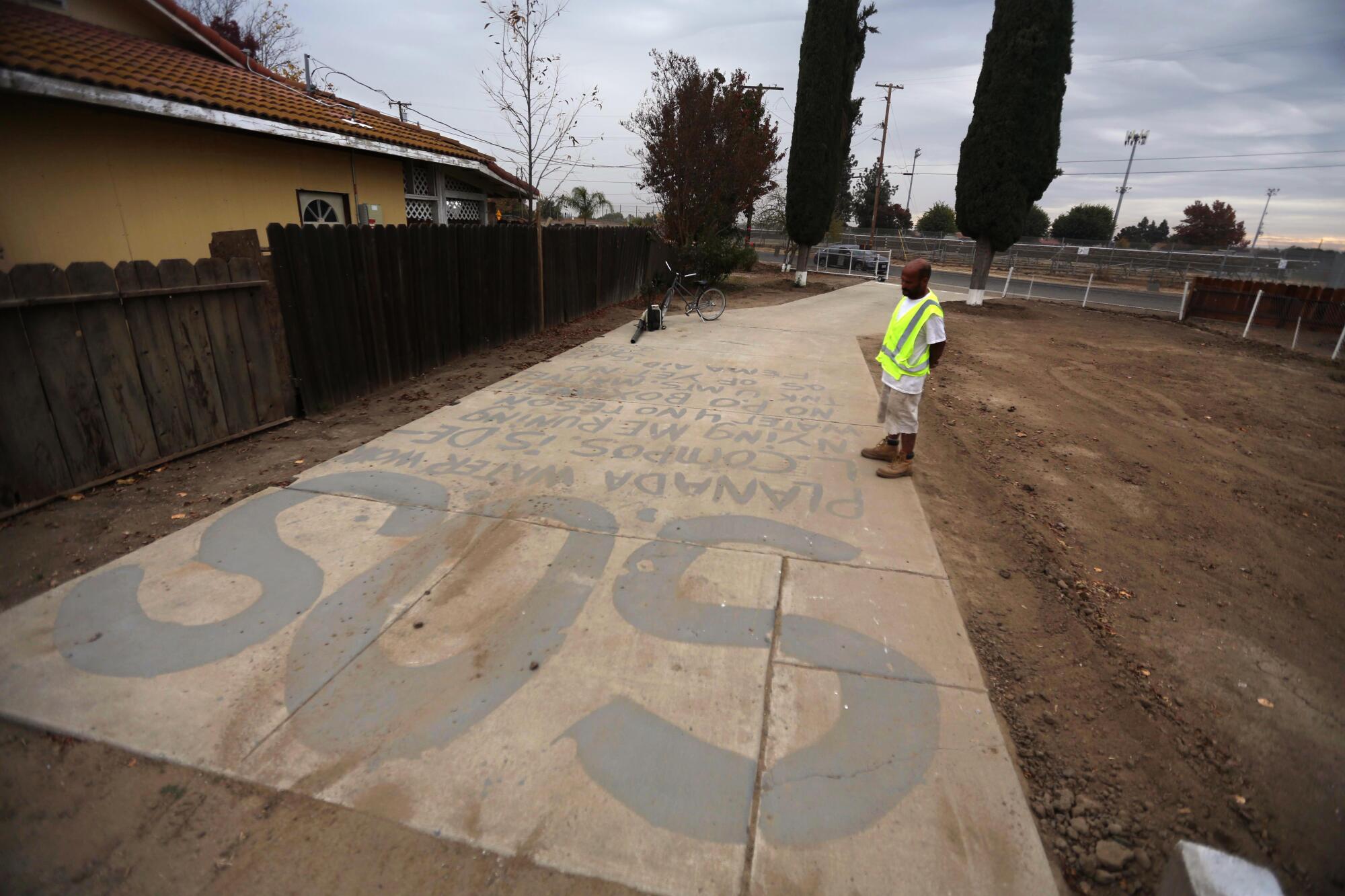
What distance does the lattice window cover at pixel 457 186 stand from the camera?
15811mm

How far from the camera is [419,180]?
14359mm

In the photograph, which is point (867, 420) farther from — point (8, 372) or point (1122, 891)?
point (8, 372)

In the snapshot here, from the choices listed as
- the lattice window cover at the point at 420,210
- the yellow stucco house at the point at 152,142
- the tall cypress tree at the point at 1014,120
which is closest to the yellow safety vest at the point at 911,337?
the yellow stucco house at the point at 152,142

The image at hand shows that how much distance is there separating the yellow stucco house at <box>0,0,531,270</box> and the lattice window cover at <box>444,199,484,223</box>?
358 cm

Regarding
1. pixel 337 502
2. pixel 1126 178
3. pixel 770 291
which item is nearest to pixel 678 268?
pixel 770 291

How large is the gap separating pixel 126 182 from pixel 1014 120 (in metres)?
18.7

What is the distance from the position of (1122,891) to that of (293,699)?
3188mm

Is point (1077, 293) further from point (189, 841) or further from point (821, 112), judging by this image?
point (189, 841)

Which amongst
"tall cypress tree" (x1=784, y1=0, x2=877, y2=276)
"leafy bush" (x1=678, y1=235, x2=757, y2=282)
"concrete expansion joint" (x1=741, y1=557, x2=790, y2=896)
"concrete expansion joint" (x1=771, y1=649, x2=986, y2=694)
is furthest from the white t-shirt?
"tall cypress tree" (x1=784, y1=0, x2=877, y2=276)

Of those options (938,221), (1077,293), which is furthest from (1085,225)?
(1077,293)

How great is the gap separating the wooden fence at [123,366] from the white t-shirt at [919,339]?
5614mm

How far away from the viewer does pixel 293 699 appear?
2.66 meters

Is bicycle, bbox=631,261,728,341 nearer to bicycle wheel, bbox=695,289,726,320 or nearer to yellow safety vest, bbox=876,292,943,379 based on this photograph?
bicycle wheel, bbox=695,289,726,320

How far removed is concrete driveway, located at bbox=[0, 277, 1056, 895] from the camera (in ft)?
7.08
